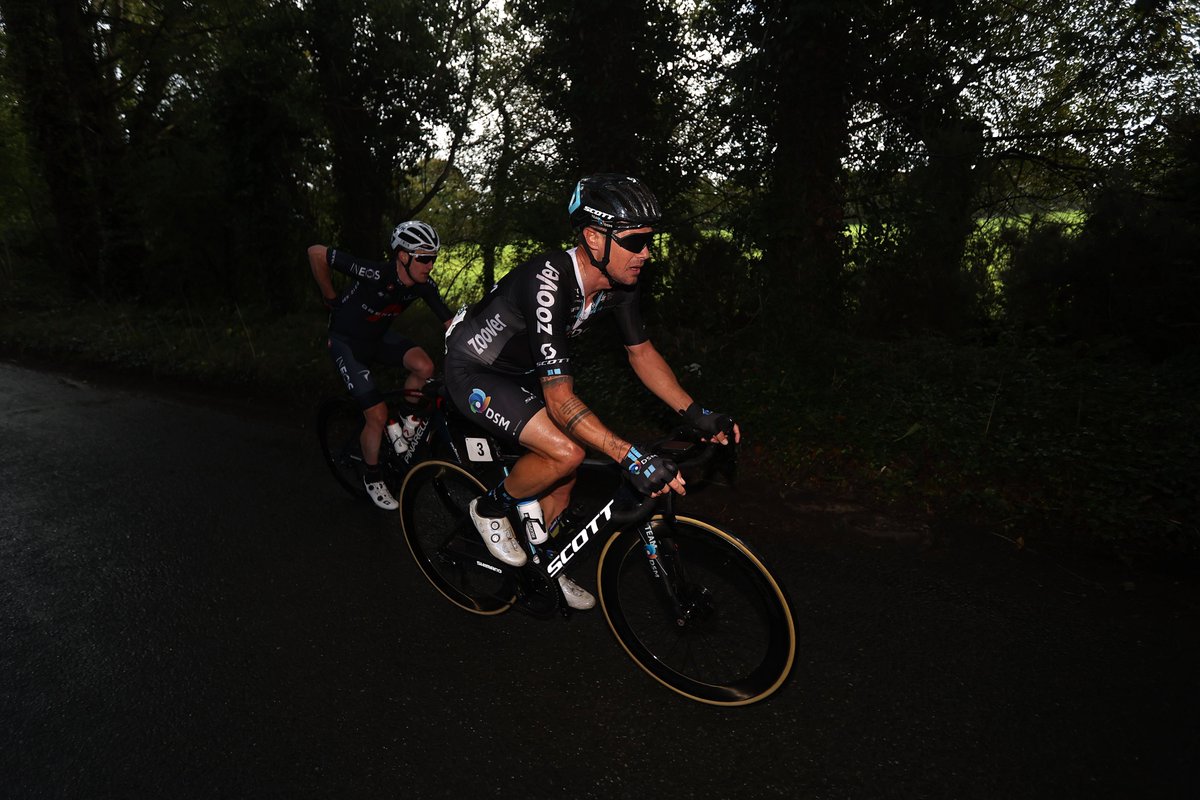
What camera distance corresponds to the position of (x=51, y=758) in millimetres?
2738

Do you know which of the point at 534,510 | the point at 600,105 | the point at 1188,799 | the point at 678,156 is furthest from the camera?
the point at 678,156

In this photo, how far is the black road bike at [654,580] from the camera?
2803 mm

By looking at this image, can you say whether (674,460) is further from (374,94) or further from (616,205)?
(374,94)

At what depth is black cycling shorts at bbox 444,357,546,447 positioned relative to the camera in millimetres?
3105

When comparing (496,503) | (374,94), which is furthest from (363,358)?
(374,94)

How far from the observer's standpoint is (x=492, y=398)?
3.18 metres

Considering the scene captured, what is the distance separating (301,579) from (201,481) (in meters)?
2.20

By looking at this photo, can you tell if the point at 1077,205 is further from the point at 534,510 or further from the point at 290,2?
the point at 290,2

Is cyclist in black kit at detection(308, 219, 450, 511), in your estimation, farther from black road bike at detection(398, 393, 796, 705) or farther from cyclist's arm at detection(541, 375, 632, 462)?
cyclist's arm at detection(541, 375, 632, 462)

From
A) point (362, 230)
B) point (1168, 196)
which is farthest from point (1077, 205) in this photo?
point (362, 230)

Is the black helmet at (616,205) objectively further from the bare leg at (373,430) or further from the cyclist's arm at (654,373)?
the bare leg at (373,430)

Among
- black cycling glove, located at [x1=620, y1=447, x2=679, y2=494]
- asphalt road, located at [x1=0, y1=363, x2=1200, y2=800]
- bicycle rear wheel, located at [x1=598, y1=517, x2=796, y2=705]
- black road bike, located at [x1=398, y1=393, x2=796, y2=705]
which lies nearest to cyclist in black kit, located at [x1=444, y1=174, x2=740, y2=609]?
black cycling glove, located at [x1=620, y1=447, x2=679, y2=494]

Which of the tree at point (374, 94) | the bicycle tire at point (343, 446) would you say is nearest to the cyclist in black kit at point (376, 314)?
the bicycle tire at point (343, 446)

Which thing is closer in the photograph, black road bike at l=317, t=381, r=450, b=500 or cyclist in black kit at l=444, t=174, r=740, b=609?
cyclist in black kit at l=444, t=174, r=740, b=609
